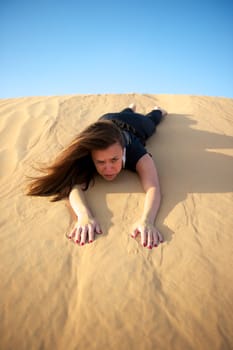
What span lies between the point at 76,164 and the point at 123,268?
1.20 metres

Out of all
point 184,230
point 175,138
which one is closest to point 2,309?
point 184,230

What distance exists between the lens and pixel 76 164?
2484 millimetres

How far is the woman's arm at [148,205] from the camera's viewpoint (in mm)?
1826

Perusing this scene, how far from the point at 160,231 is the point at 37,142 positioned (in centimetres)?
235

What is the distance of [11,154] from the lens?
3.24 meters

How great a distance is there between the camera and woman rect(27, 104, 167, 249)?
1.98 meters

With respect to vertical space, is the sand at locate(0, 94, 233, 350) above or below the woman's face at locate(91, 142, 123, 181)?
below

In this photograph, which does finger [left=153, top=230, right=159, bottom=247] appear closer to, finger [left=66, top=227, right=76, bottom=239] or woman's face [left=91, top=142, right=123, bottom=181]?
finger [left=66, top=227, right=76, bottom=239]

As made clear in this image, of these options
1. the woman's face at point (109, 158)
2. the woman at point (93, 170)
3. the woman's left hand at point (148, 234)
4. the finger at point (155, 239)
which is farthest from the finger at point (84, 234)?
the woman's face at point (109, 158)

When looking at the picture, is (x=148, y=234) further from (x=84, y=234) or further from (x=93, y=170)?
(x=93, y=170)

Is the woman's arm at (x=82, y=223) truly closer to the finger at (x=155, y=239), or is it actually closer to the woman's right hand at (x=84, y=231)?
the woman's right hand at (x=84, y=231)

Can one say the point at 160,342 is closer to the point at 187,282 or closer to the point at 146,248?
the point at 187,282

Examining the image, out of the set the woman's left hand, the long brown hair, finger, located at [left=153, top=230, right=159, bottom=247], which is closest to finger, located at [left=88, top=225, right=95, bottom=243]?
the woman's left hand

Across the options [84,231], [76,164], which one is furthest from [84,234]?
[76,164]
